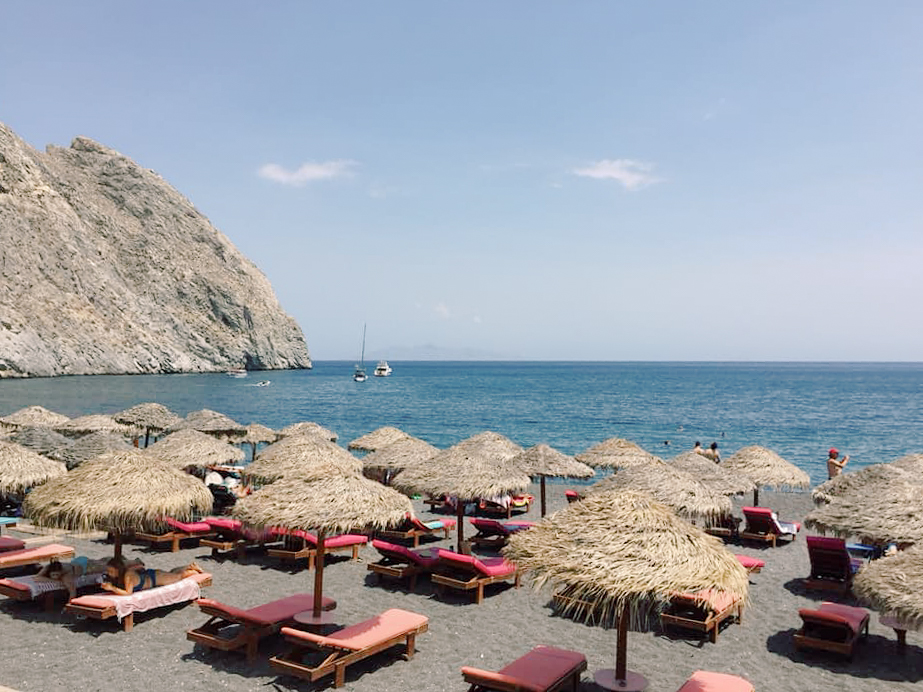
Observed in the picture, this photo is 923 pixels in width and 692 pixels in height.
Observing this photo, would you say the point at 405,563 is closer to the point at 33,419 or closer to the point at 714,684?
the point at 714,684

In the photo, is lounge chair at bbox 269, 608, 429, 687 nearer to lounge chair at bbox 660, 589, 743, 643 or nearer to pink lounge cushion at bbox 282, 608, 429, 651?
pink lounge cushion at bbox 282, 608, 429, 651

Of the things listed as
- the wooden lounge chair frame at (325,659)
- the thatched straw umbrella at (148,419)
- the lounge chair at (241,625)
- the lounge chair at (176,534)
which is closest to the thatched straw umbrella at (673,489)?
the wooden lounge chair frame at (325,659)

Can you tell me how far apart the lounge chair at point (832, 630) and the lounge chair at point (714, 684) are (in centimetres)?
244

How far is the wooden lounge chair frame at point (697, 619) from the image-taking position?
9802mm

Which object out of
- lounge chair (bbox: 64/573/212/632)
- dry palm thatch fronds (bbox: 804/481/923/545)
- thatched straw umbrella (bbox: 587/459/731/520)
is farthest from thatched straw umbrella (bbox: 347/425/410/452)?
dry palm thatch fronds (bbox: 804/481/923/545)

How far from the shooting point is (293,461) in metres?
14.9

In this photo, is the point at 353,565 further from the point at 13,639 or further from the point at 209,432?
the point at 209,432

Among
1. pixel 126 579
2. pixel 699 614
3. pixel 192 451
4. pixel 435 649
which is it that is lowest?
pixel 435 649

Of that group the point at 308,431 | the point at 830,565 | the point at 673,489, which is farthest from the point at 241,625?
the point at 308,431

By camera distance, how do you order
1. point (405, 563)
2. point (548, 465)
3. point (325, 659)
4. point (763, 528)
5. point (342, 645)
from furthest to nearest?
point (548, 465) < point (763, 528) < point (405, 563) < point (325, 659) < point (342, 645)

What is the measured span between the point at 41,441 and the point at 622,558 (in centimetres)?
1667

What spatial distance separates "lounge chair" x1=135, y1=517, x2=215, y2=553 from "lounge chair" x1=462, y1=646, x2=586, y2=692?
29.6 feet

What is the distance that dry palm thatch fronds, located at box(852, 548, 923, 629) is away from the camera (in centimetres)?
725

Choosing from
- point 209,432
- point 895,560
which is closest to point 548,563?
point 895,560
